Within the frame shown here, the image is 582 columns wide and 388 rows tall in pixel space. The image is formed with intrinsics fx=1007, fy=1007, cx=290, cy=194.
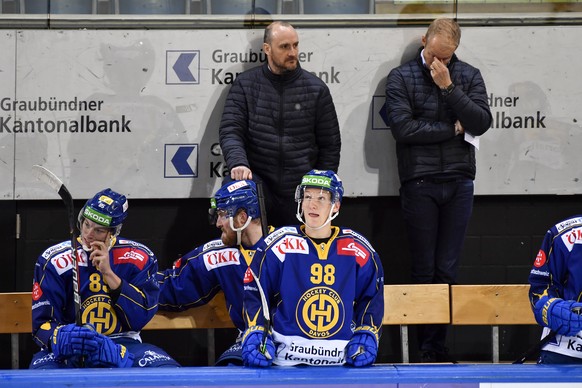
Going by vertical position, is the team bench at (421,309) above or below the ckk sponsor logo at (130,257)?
below

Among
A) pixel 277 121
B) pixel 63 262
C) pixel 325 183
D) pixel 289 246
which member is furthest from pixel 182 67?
pixel 289 246

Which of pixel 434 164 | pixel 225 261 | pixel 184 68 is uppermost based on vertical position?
pixel 184 68

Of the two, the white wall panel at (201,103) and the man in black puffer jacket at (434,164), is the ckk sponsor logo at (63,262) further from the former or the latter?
the man in black puffer jacket at (434,164)

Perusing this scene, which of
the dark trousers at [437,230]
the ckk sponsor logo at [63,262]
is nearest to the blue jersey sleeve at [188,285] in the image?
the ckk sponsor logo at [63,262]

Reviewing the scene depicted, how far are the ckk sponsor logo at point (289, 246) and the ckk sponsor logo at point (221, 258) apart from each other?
0.78 metres

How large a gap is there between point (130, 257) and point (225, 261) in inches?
20.1

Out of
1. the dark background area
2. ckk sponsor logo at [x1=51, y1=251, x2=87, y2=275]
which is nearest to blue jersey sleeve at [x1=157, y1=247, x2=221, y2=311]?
ckk sponsor logo at [x1=51, y1=251, x2=87, y2=275]

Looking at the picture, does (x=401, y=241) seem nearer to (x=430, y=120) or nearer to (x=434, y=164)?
(x=434, y=164)

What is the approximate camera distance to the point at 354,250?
4121mm

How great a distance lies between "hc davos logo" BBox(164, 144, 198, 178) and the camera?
574 cm

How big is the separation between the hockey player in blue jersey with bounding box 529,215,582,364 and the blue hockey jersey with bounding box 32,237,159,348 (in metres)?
1.70

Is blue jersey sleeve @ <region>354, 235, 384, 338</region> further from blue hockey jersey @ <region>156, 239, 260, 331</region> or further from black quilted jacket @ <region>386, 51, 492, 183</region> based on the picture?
black quilted jacket @ <region>386, 51, 492, 183</region>

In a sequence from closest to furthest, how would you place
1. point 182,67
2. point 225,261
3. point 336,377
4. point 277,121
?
point 336,377 < point 225,261 < point 277,121 < point 182,67

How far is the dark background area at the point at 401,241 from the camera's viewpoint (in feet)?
19.0
